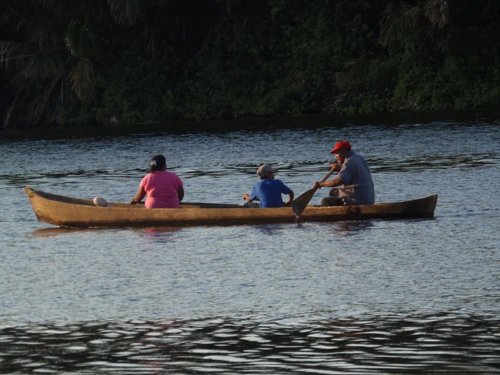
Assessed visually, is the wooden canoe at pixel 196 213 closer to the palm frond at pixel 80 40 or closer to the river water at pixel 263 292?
the river water at pixel 263 292

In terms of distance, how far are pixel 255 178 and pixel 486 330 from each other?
17.8 metres

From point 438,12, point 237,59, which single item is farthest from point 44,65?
point 438,12

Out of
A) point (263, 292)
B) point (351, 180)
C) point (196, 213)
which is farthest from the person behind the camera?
point (196, 213)

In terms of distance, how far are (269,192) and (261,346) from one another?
9.66 meters

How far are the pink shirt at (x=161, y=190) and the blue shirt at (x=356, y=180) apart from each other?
2.42 m

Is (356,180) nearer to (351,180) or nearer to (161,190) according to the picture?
(351,180)

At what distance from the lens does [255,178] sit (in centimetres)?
3119

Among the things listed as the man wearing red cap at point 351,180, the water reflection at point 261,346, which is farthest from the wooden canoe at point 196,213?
the water reflection at point 261,346

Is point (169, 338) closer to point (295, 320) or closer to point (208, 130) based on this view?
point (295, 320)

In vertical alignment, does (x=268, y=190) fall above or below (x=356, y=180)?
below

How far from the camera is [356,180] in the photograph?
22484mm

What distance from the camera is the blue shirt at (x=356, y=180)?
22.4 meters

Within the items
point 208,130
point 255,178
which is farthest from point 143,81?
point 255,178

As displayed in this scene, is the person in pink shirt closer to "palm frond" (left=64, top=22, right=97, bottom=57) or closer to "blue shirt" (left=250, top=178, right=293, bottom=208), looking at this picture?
"blue shirt" (left=250, top=178, right=293, bottom=208)
